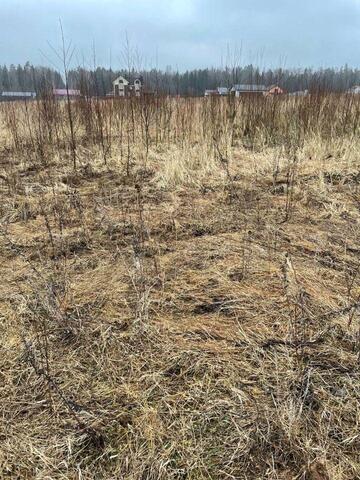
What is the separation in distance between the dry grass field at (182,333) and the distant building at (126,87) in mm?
2481

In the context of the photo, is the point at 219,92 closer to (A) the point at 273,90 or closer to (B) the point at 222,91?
(B) the point at 222,91

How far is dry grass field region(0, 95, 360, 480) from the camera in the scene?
4.27 feet

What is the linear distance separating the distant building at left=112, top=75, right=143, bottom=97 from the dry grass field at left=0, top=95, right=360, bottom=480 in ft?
8.14

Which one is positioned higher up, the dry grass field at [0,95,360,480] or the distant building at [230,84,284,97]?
the distant building at [230,84,284,97]

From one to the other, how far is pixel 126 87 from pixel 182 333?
5204 millimetres

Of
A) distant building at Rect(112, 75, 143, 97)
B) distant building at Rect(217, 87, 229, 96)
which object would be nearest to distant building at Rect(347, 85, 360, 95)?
distant building at Rect(217, 87, 229, 96)

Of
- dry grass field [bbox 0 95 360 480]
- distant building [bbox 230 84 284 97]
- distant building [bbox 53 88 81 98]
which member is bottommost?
dry grass field [bbox 0 95 360 480]

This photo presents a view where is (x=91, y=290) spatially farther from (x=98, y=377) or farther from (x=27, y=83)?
(x=27, y=83)

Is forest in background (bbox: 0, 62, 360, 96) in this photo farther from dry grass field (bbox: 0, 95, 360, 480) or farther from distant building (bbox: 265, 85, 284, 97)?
dry grass field (bbox: 0, 95, 360, 480)

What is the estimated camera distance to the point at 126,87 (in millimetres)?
6152

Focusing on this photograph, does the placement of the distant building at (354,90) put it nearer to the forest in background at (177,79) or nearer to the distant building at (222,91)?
the forest in background at (177,79)

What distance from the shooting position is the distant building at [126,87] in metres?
5.89

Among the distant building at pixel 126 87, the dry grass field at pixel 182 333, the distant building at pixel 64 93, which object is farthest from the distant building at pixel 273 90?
the dry grass field at pixel 182 333

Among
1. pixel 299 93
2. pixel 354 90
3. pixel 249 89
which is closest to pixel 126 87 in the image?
pixel 249 89
